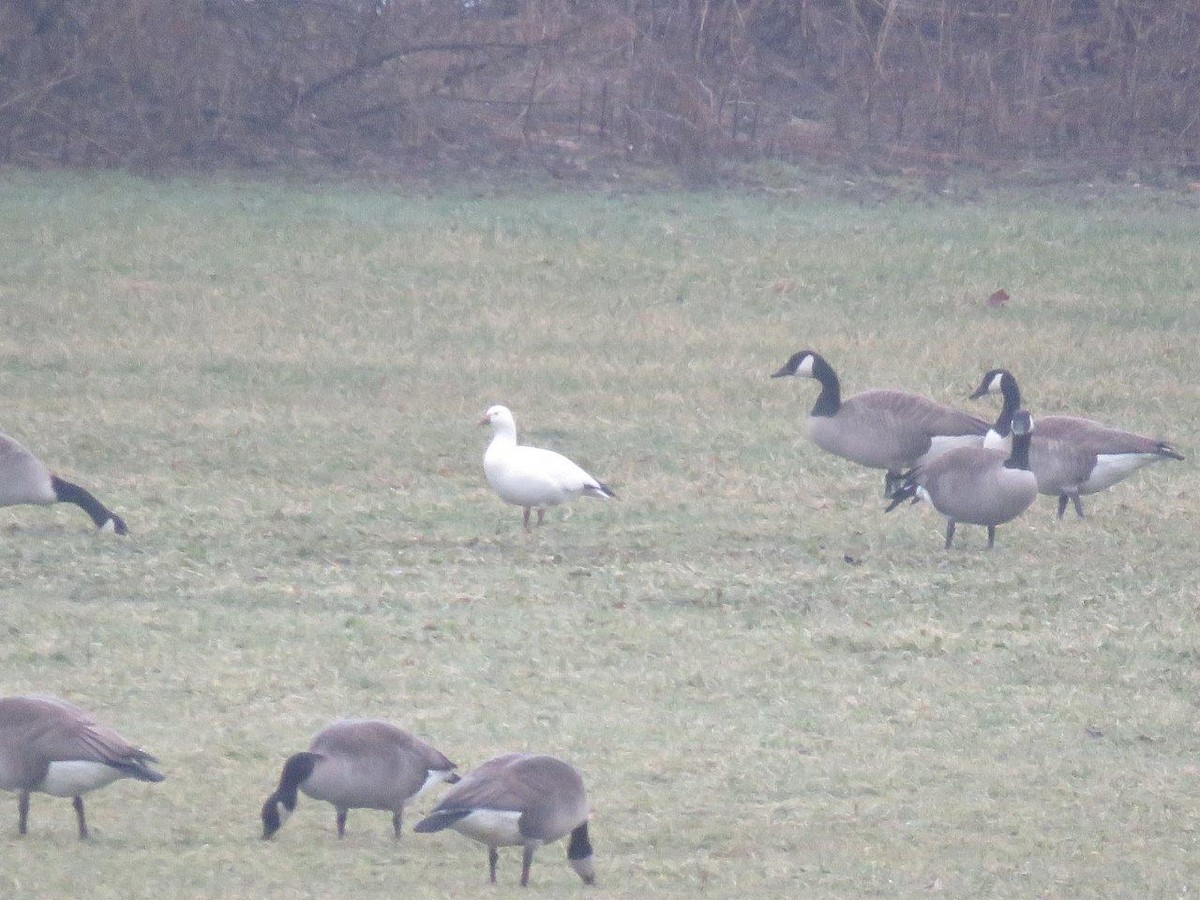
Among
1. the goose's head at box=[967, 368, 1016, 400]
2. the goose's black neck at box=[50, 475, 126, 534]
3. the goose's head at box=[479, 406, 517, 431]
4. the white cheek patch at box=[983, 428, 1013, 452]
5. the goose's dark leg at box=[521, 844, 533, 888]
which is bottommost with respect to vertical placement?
the goose's black neck at box=[50, 475, 126, 534]

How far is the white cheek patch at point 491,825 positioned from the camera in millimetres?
5398

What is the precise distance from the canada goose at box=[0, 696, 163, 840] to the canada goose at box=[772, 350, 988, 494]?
6591 millimetres

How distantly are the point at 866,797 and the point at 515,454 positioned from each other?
170 inches

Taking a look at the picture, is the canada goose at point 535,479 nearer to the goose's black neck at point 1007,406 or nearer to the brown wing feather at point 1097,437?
the goose's black neck at point 1007,406

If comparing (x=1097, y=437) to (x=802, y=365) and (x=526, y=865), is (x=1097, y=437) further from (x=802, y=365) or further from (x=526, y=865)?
(x=526, y=865)

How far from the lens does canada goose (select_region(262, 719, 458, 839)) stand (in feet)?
19.0

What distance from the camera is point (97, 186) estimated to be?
2102 centimetres

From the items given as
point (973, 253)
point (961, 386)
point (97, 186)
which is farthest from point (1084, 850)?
point (97, 186)

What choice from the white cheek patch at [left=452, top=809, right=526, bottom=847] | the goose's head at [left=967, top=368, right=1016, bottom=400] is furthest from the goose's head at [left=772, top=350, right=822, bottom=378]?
the white cheek patch at [left=452, top=809, right=526, bottom=847]

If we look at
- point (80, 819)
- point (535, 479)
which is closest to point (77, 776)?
point (80, 819)

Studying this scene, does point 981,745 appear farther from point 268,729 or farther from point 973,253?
point 973,253

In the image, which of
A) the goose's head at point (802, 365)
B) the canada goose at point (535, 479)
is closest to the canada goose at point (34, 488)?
the canada goose at point (535, 479)

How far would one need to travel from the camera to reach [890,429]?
1170 centimetres

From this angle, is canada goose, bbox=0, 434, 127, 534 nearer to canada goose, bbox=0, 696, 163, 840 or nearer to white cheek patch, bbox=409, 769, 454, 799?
canada goose, bbox=0, 696, 163, 840
